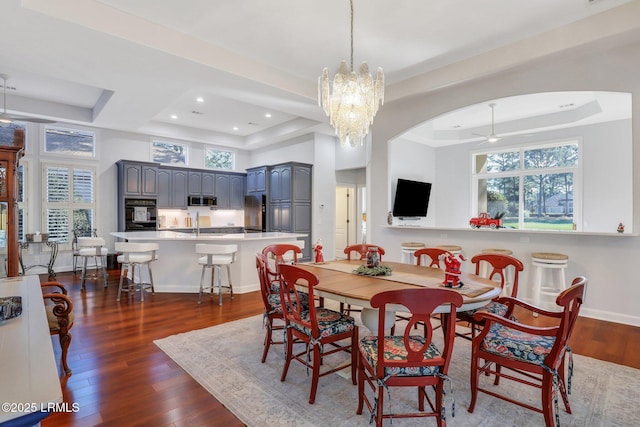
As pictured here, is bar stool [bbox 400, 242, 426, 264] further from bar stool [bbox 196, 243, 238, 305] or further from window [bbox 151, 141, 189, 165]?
window [bbox 151, 141, 189, 165]

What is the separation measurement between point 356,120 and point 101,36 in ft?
9.01

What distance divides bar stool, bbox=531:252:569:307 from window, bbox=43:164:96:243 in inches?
336

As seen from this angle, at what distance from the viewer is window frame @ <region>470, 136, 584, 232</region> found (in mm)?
6383

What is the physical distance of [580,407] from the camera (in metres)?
2.14

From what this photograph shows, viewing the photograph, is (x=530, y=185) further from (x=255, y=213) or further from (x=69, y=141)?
(x=69, y=141)

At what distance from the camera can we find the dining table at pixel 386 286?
2096mm

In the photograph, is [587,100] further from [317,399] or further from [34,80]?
Result: [34,80]

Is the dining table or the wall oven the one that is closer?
the dining table

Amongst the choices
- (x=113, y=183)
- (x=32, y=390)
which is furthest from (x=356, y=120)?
(x=113, y=183)

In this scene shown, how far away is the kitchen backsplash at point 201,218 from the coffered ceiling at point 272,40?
3484 millimetres

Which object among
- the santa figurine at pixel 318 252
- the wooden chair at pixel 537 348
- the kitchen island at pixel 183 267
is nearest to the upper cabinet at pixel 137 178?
the kitchen island at pixel 183 267

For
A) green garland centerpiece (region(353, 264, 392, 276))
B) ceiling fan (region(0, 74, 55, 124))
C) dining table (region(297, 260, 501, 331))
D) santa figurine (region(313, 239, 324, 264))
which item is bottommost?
dining table (region(297, 260, 501, 331))

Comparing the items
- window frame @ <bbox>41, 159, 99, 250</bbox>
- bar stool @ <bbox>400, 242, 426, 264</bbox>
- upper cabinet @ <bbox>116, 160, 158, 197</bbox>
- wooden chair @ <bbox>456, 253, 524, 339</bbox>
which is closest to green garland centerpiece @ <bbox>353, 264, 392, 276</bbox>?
wooden chair @ <bbox>456, 253, 524, 339</bbox>

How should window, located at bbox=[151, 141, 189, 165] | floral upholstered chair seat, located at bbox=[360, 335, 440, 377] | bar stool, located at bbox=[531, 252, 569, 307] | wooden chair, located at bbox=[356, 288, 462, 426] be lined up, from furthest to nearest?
window, located at bbox=[151, 141, 189, 165]
bar stool, located at bbox=[531, 252, 569, 307]
floral upholstered chair seat, located at bbox=[360, 335, 440, 377]
wooden chair, located at bbox=[356, 288, 462, 426]
